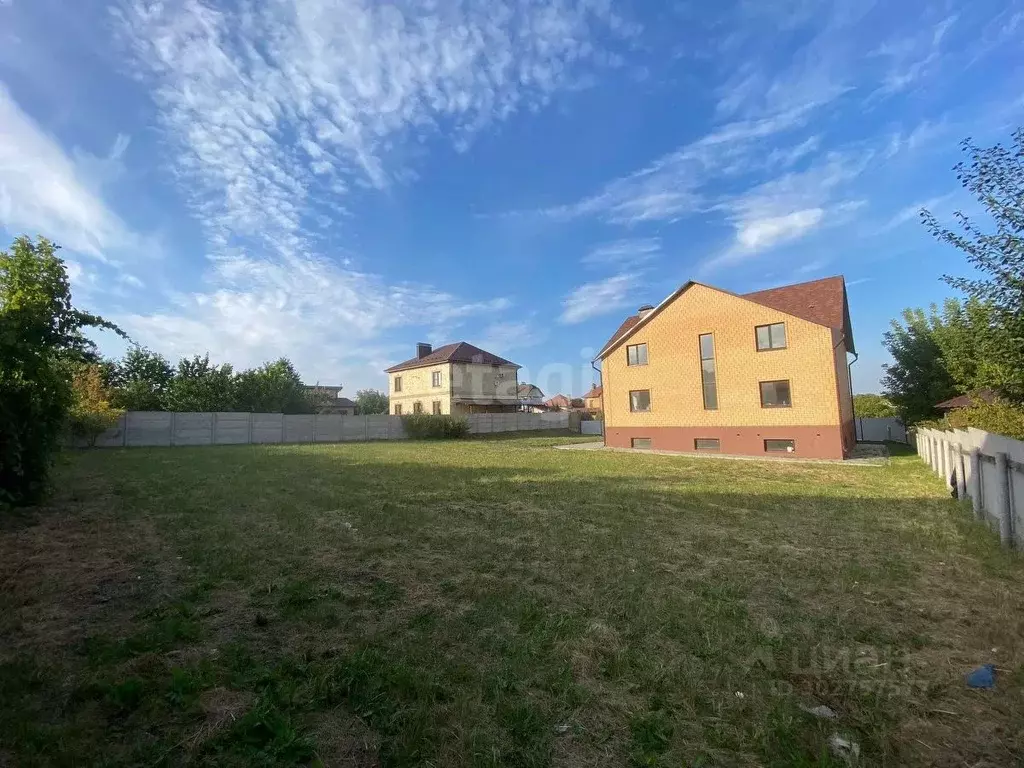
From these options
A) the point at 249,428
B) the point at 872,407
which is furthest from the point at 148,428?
the point at 872,407

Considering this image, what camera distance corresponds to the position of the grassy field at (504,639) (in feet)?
7.89

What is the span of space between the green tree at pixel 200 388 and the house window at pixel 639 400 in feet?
84.6

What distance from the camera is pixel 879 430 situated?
27.3 m

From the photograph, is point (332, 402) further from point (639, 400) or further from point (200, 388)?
point (639, 400)

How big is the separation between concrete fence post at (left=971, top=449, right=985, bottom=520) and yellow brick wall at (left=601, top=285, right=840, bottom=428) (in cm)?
1121

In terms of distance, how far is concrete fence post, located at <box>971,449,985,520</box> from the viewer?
6.92m

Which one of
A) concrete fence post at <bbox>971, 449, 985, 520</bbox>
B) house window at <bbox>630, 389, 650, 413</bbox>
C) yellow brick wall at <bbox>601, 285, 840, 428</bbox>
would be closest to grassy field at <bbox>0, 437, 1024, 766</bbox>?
concrete fence post at <bbox>971, 449, 985, 520</bbox>

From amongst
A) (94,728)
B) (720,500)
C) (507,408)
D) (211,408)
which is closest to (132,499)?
(94,728)

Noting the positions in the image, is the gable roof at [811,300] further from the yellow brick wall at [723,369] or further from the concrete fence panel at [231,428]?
the concrete fence panel at [231,428]

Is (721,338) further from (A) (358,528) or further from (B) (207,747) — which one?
(B) (207,747)

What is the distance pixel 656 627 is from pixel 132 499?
→ 9541 mm

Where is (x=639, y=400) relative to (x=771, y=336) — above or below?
below

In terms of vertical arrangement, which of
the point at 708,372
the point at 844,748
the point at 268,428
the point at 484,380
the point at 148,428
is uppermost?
the point at 484,380

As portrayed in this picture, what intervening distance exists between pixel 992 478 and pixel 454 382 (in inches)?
1420
